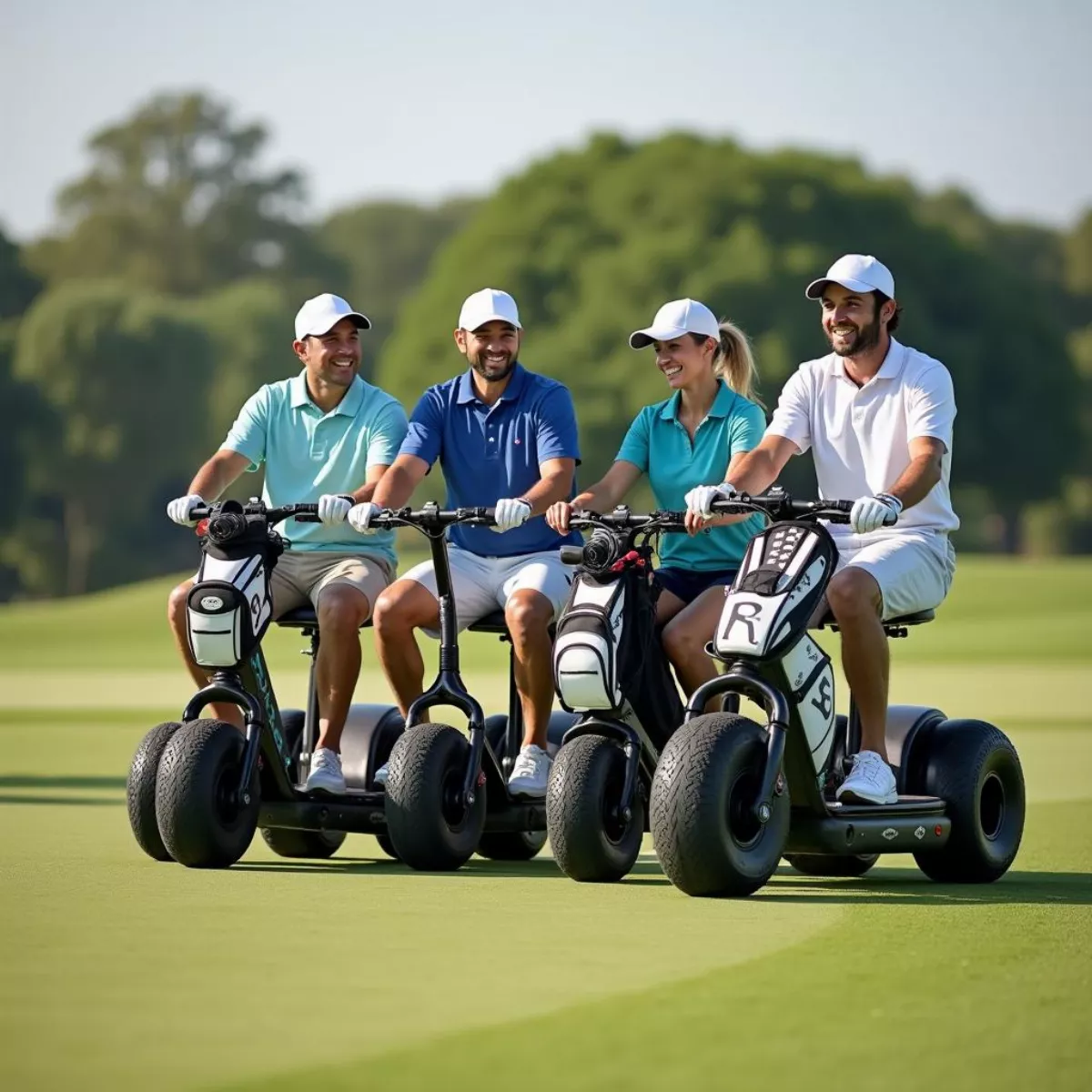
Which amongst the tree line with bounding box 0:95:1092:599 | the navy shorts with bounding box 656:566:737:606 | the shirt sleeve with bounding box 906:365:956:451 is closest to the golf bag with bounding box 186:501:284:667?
the navy shorts with bounding box 656:566:737:606

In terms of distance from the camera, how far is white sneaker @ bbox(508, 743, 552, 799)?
30.8 ft

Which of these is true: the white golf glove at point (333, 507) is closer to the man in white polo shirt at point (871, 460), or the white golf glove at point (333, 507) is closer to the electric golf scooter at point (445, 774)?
the electric golf scooter at point (445, 774)

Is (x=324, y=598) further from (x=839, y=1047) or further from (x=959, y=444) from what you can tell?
(x=959, y=444)

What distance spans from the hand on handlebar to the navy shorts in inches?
42.1

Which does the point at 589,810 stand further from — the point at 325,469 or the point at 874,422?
the point at 325,469

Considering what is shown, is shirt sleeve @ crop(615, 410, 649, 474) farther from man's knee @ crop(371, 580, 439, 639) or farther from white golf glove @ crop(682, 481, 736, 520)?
white golf glove @ crop(682, 481, 736, 520)

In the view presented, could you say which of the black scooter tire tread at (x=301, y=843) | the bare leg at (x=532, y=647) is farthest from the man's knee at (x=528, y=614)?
the black scooter tire tread at (x=301, y=843)

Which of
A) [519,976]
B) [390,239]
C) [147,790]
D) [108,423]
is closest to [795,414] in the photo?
[147,790]

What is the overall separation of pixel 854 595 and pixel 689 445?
129cm

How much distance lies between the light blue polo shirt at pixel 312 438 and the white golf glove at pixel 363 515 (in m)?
0.95

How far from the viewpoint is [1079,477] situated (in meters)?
73.1

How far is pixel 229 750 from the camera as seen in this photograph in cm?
891

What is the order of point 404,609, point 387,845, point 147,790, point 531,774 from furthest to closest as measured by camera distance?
A: point 387,845 → point 531,774 → point 404,609 → point 147,790

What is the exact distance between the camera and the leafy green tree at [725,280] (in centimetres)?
6169
